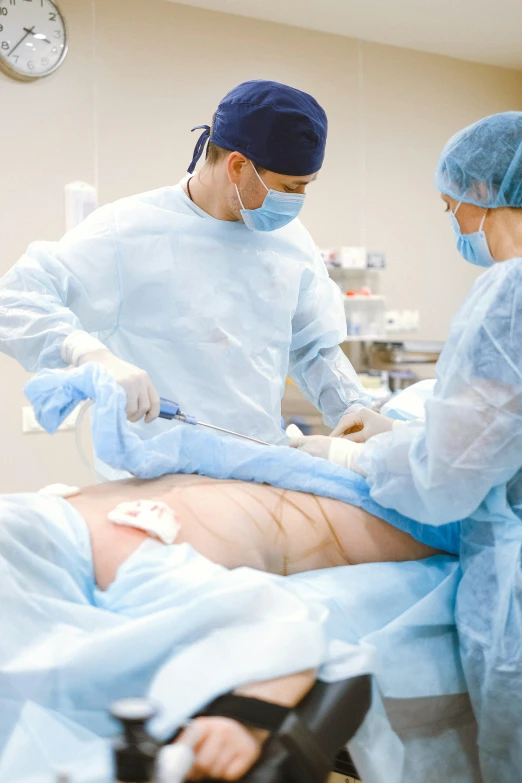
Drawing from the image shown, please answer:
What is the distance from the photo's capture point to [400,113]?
151 inches

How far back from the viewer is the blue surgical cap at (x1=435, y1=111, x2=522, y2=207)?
1248mm

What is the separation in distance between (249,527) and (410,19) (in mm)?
3035

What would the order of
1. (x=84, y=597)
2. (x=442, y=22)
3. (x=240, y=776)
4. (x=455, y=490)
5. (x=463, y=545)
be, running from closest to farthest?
(x=240, y=776) → (x=84, y=597) → (x=455, y=490) → (x=463, y=545) → (x=442, y=22)

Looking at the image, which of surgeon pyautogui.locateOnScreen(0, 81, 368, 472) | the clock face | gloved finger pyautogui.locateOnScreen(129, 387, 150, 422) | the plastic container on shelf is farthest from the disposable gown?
the plastic container on shelf

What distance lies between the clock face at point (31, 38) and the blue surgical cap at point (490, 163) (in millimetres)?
2099

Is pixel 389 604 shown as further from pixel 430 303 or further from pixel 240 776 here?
pixel 430 303

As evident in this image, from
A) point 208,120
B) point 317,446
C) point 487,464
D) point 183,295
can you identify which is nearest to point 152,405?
point 317,446

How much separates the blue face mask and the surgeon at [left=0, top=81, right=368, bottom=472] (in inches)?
15.0

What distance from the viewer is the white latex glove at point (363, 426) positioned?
1521mm

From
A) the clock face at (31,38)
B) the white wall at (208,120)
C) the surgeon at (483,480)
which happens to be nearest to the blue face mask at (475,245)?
the surgeon at (483,480)

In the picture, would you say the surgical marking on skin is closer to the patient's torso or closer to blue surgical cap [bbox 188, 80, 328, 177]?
the patient's torso

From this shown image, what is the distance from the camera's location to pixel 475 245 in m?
1.33

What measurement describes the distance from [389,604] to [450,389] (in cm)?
32

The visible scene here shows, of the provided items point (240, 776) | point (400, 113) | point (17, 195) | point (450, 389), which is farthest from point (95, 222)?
point (400, 113)
